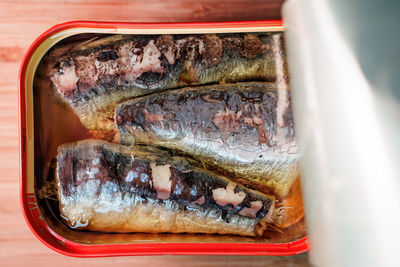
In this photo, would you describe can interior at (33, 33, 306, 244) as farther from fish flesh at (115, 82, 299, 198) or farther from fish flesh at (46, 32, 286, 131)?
fish flesh at (115, 82, 299, 198)

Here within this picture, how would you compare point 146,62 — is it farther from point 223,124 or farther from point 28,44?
point 28,44

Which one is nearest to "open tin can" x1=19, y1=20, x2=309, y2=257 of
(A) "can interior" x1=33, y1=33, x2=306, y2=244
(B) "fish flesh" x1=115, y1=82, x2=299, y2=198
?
(A) "can interior" x1=33, y1=33, x2=306, y2=244

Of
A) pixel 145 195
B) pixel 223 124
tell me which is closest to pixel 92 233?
pixel 145 195

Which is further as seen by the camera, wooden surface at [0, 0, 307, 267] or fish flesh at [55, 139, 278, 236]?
wooden surface at [0, 0, 307, 267]

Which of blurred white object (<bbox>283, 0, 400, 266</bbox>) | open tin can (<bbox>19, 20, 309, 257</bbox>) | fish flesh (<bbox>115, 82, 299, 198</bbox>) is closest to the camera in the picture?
blurred white object (<bbox>283, 0, 400, 266</bbox>)

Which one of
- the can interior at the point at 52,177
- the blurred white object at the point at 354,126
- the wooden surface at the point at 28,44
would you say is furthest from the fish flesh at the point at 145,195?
the blurred white object at the point at 354,126

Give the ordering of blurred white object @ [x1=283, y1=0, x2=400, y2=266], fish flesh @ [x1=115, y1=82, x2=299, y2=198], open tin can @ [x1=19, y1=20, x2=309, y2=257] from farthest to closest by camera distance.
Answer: fish flesh @ [x1=115, y1=82, x2=299, y2=198]
open tin can @ [x1=19, y1=20, x2=309, y2=257]
blurred white object @ [x1=283, y1=0, x2=400, y2=266]
